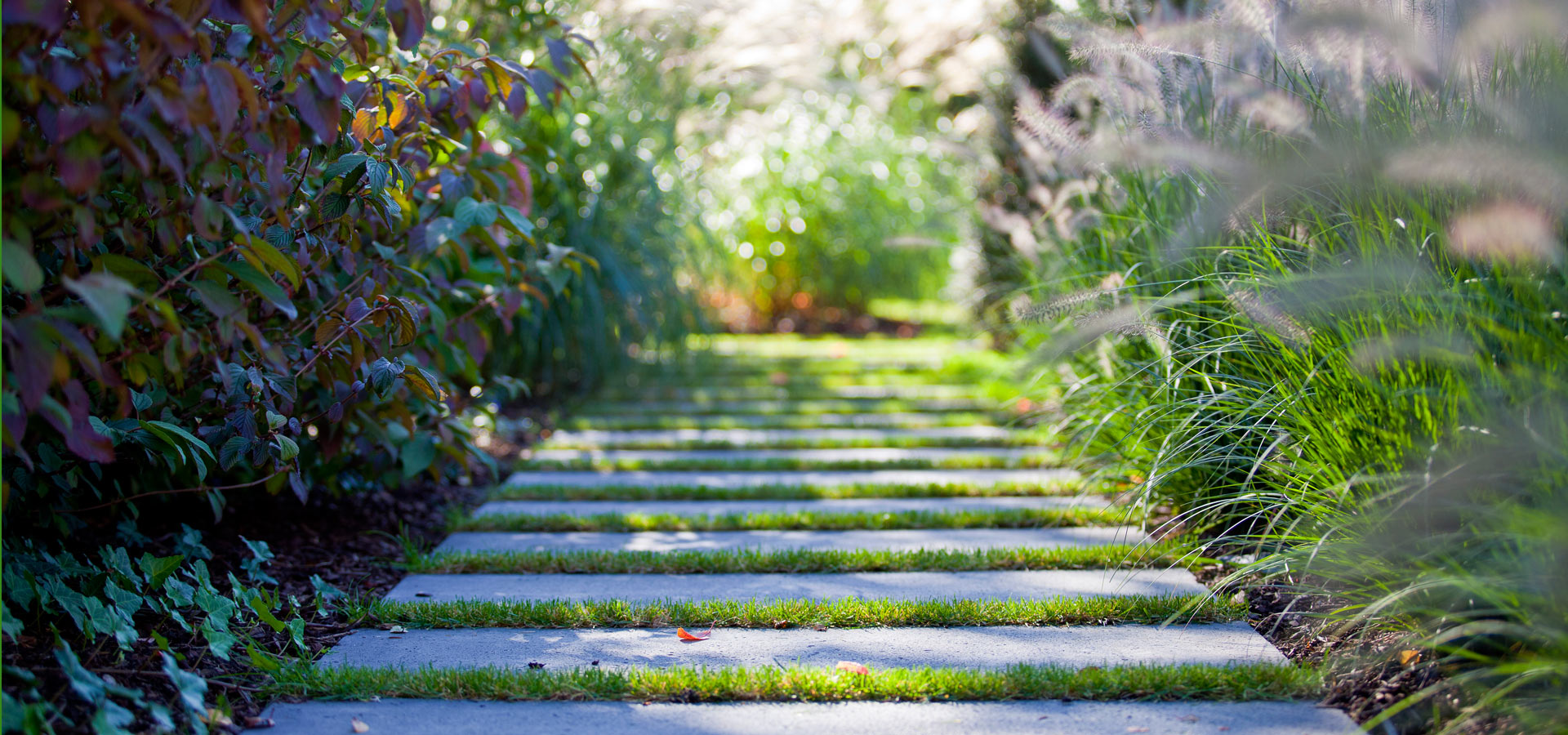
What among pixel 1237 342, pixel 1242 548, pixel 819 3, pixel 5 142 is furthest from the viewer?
pixel 819 3

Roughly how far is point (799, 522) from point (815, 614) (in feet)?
2.29

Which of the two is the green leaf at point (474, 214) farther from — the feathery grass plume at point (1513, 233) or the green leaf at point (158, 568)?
the feathery grass plume at point (1513, 233)

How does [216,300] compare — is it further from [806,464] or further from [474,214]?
[806,464]

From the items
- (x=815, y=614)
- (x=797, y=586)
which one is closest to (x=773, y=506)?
(x=797, y=586)

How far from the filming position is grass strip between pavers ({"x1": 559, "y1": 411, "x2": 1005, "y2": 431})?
3.98 meters

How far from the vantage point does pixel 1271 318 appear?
5.52ft

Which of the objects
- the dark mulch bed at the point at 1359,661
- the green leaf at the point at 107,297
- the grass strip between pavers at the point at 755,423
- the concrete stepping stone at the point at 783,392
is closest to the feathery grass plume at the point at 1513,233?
the dark mulch bed at the point at 1359,661

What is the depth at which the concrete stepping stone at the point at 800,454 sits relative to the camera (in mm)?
3352

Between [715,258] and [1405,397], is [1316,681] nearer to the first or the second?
[1405,397]

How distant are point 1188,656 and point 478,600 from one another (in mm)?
1310

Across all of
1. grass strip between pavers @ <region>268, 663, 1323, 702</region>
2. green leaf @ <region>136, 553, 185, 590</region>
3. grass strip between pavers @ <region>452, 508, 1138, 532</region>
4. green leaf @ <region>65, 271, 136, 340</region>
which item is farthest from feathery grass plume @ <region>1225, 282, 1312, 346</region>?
green leaf @ <region>136, 553, 185, 590</region>

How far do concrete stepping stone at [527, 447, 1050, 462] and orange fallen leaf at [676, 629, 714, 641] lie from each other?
149 cm

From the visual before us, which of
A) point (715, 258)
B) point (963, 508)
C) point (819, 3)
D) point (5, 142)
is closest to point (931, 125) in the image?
point (819, 3)

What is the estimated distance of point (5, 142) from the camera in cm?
121
